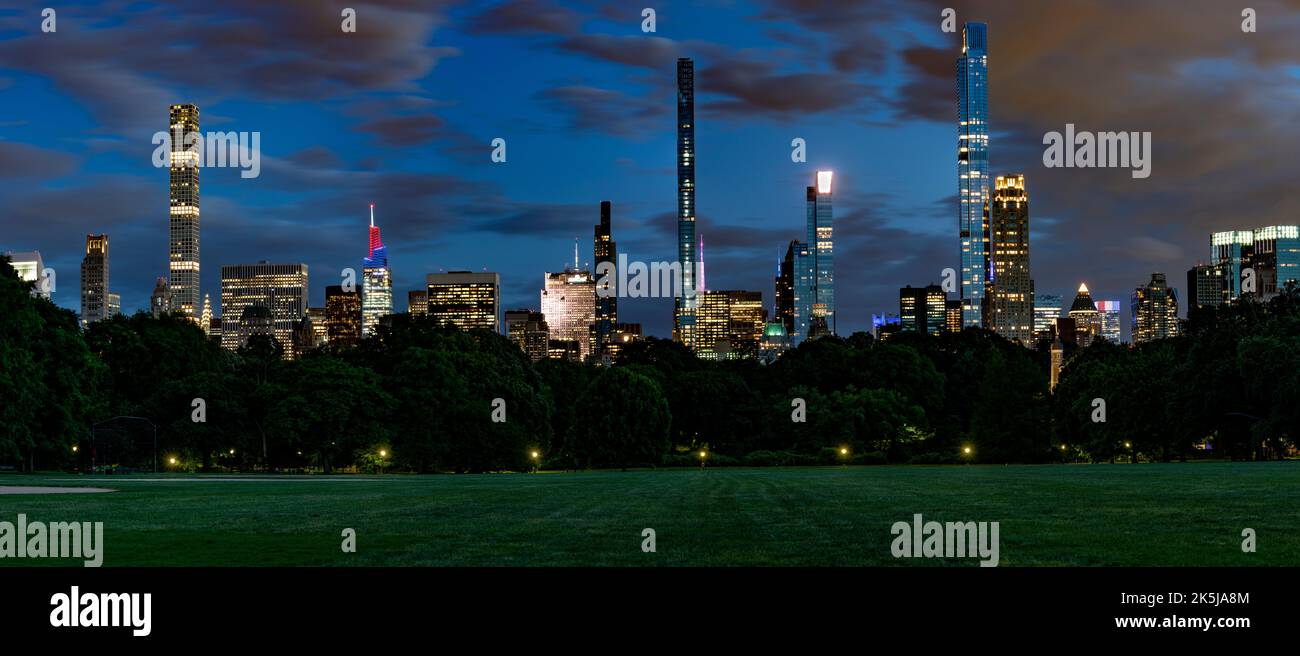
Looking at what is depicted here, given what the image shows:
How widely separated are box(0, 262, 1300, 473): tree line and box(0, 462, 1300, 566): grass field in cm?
3923

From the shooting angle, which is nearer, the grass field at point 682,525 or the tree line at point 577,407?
the grass field at point 682,525

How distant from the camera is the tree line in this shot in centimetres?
7338

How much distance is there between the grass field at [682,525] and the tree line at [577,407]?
3923 centimetres

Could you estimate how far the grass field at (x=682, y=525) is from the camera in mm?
16000

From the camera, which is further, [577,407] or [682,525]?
[577,407]

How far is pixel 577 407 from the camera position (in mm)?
99250

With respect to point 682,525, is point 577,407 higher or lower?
lower

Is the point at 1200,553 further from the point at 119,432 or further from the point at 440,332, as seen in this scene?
the point at 440,332

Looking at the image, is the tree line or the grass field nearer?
the grass field

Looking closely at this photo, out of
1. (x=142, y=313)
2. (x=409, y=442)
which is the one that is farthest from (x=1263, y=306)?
(x=142, y=313)

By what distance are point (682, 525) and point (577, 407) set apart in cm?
7834

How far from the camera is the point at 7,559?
55.6 feet
